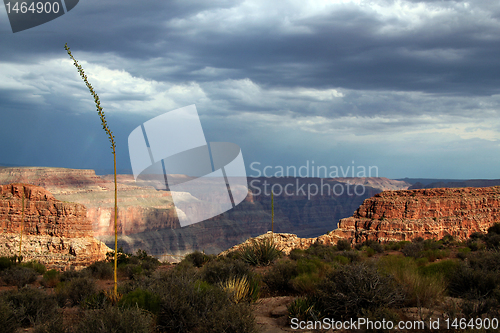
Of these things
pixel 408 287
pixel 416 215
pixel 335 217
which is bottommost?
pixel 335 217

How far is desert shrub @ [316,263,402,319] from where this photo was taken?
5.80m

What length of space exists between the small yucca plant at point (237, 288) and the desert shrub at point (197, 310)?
0.90 meters

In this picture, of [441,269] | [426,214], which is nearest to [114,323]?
[441,269]

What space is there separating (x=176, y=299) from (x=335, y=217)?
17707 centimetres

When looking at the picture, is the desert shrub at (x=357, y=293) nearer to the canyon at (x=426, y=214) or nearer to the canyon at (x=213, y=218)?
the canyon at (x=213, y=218)

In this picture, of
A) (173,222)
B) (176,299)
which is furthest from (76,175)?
(176,299)

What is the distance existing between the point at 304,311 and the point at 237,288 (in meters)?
2.05

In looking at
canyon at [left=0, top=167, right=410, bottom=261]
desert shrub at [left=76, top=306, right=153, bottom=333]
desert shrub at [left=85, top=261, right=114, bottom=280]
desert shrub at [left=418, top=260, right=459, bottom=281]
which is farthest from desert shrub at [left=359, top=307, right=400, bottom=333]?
canyon at [left=0, top=167, right=410, bottom=261]

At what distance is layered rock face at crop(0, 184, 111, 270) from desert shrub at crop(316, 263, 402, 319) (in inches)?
1741

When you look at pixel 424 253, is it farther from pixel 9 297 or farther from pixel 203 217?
pixel 203 217

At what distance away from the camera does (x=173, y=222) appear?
391 ft

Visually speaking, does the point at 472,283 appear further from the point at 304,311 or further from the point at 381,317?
the point at 304,311

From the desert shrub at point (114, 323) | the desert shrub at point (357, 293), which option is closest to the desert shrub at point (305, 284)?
the desert shrub at point (357, 293)

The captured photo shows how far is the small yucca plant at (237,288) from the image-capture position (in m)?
7.50
